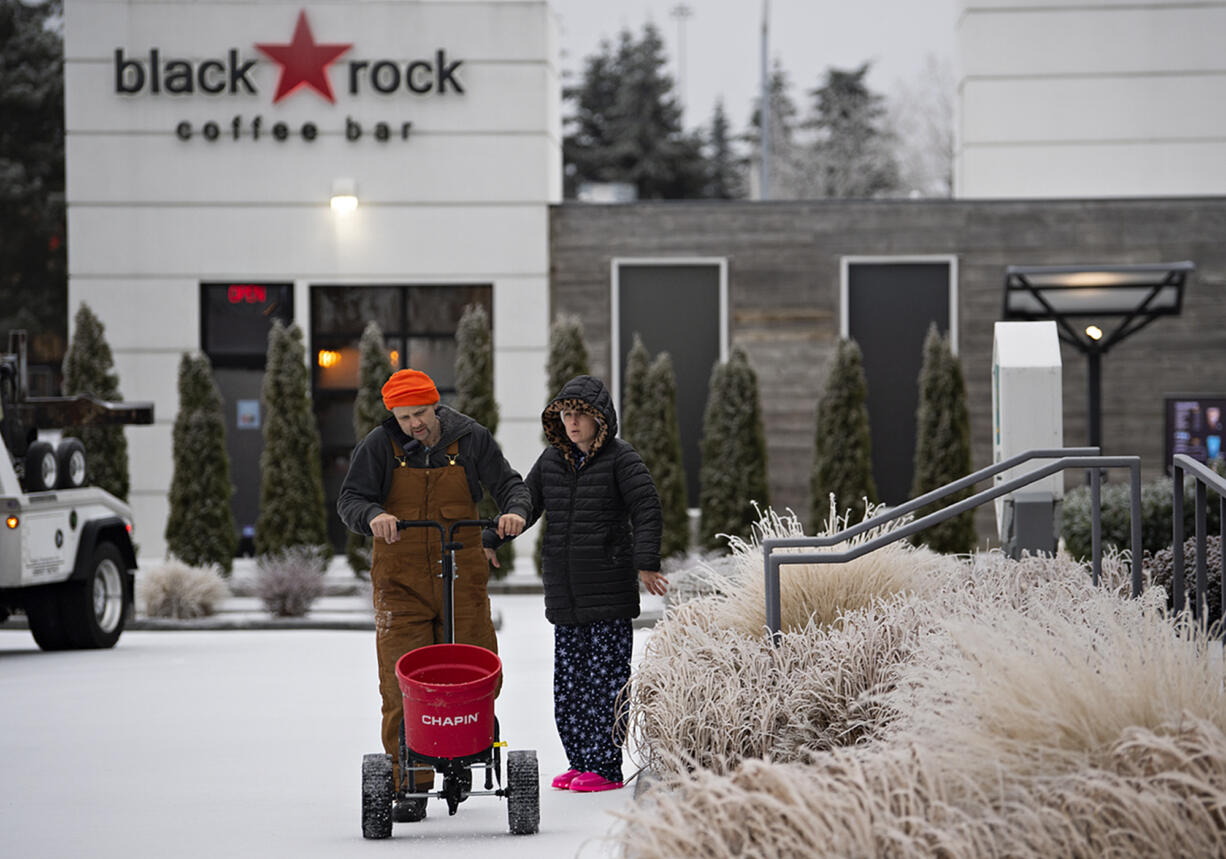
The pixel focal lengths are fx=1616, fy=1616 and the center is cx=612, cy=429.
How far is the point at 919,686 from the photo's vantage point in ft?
19.9

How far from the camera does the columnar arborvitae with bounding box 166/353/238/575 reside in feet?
64.5

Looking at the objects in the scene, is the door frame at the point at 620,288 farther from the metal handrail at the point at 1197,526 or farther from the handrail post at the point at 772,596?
the handrail post at the point at 772,596

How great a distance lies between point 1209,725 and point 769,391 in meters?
16.4

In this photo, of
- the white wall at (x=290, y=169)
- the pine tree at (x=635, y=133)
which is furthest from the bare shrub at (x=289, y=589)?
the pine tree at (x=635, y=133)

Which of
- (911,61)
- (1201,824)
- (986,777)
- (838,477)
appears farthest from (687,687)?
(911,61)

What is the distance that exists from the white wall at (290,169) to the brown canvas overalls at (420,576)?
14008mm

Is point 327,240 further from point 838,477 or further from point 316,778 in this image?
point 316,778

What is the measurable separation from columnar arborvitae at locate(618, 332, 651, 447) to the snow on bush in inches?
219

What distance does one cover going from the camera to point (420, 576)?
681 cm

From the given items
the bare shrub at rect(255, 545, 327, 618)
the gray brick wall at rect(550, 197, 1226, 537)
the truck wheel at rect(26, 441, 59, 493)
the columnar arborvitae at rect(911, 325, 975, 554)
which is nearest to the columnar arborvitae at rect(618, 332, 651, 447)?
the gray brick wall at rect(550, 197, 1226, 537)

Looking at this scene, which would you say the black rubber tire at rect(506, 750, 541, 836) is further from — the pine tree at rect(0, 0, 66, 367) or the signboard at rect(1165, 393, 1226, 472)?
the pine tree at rect(0, 0, 66, 367)

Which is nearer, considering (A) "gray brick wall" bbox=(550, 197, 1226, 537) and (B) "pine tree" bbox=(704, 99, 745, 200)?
(A) "gray brick wall" bbox=(550, 197, 1226, 537)

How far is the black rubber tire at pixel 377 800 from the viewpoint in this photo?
20.6 ft

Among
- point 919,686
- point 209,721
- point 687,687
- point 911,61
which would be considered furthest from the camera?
point 911,61
